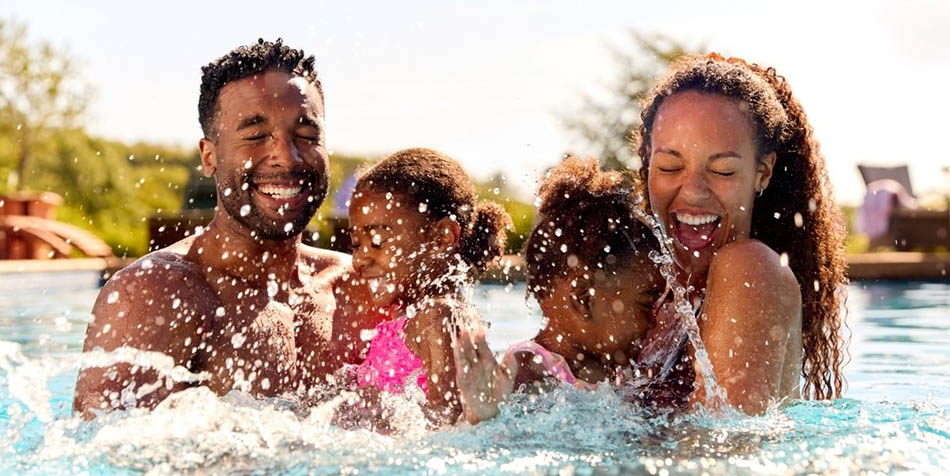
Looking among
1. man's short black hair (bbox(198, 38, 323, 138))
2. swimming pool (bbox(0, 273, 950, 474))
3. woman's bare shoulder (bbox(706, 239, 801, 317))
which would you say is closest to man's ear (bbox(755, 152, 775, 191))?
woman's bare shoulder (bbox(706, 239, 801, 317))

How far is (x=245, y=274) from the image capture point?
411cm

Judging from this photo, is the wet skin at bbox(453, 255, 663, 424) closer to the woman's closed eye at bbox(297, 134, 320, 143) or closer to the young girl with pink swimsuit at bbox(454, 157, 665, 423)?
the young girl with pink swimsuit at bbox(454, 157, 665, 423)

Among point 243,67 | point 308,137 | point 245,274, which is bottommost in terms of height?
point 245,274

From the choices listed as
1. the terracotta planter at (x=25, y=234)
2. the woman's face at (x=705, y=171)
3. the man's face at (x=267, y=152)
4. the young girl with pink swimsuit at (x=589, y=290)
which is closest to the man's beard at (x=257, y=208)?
the man's face at (x=267, y=152)

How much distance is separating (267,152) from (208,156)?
0.28 m

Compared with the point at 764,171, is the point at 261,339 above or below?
below

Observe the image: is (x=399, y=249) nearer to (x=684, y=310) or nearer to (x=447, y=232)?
(x=447, y=232)

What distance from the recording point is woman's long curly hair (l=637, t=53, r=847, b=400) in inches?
147

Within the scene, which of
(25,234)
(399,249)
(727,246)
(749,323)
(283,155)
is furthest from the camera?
(25,234)

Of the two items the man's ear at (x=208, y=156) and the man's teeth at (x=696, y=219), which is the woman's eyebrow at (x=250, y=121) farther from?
the man's teeth at (x=696, y=219)

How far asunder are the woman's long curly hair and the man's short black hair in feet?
4.34

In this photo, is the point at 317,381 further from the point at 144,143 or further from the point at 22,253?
the point at 144,143

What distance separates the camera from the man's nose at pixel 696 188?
359 cm

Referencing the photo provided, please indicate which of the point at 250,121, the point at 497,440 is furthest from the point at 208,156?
the point at 497,440
